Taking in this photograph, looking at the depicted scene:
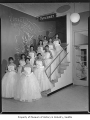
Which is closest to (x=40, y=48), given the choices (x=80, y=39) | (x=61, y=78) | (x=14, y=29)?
(x=14, y=29)

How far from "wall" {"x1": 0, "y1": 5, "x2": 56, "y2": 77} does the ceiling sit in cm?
27

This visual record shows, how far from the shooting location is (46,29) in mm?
7895

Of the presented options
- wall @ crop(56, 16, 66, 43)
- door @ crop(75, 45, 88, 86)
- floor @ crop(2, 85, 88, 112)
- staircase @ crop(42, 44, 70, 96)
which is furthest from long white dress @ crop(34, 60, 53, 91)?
wall @ crop(56, 16, 66, 43)

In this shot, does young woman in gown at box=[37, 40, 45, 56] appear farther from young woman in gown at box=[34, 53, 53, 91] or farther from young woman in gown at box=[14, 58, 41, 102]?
young woman in gown at box=[14, 58, 41, 102]

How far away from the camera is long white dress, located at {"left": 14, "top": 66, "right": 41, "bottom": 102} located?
4371mm

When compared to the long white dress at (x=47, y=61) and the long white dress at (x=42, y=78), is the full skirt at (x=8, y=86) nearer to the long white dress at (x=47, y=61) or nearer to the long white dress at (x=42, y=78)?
the long white dress at (x=42, y=78)

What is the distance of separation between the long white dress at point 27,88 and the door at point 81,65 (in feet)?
9.00

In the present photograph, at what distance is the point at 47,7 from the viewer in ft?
19.4

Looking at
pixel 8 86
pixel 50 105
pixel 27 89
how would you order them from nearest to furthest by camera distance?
pixel 50 105
pixel 27 89
pixel 8 86

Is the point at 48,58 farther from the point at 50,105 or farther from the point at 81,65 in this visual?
the point at 50,105

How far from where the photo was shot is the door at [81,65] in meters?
6.55

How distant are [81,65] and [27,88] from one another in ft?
10.7

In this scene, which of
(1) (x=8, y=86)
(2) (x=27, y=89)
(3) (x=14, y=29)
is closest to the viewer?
(2) (x=27, y=89)

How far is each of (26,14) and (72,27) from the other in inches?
88.1
